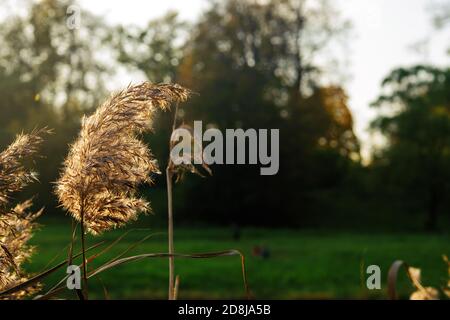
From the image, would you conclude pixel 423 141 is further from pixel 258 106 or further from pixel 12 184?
pixel 12 184

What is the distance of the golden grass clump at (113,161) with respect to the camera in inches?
75.0

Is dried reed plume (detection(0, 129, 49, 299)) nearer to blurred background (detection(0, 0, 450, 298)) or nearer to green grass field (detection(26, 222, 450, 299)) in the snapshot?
green grass field (detection(26, 222, 450, 299))

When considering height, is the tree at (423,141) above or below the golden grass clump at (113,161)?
above

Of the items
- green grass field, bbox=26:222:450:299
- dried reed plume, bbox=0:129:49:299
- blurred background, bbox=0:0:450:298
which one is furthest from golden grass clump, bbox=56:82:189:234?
blurred background, bbox=0:0:450:298

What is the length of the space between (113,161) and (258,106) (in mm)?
38065

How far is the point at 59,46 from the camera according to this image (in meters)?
48.5

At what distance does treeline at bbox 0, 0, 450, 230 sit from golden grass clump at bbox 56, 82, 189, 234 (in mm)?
35173

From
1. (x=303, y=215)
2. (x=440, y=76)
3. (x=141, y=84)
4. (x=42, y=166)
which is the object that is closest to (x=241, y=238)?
(x=303, y=215)

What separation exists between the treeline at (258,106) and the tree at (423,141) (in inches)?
3.1

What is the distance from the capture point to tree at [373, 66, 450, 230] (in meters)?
40.7

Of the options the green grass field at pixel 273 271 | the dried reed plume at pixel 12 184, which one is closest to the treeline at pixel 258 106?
the green grass field at pixel 273 271

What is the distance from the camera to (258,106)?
39781mm

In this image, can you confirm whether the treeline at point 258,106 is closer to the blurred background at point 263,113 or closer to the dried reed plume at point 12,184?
the blurred background at point 263,113

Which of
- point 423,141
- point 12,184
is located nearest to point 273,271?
point 12,184
